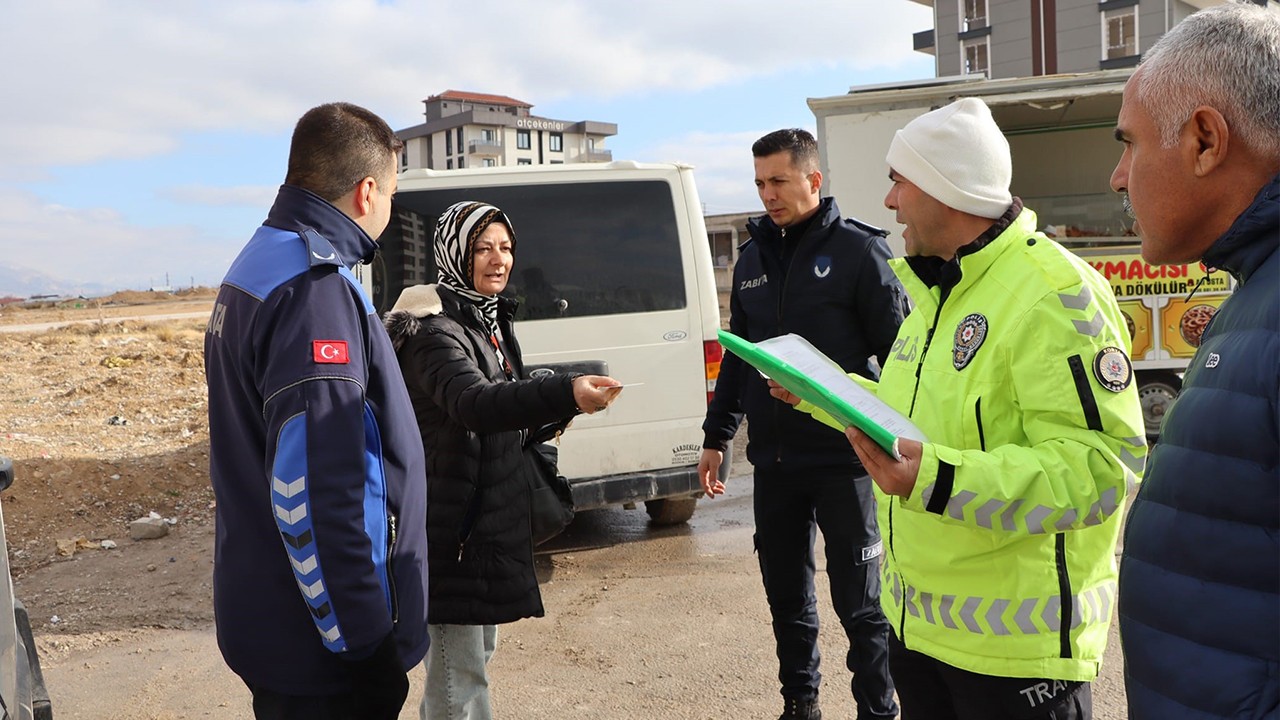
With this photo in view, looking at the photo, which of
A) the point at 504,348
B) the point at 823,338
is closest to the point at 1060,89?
the point at 823,338

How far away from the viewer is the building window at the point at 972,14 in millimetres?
32344

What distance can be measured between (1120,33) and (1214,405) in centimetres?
3309

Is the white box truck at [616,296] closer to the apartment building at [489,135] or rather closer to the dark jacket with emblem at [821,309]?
the dark jacket with emblem at [821,309]

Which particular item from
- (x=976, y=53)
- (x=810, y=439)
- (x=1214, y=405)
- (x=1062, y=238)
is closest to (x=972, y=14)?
(x=976, y=53)

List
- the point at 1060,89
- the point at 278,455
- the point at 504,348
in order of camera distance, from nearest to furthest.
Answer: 1. the point at 278,455
2. the point at 504,348
3. the point at 1060,89

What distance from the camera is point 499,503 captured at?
9.57 ft

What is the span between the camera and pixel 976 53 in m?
32.7

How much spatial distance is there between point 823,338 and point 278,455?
2.16 metres

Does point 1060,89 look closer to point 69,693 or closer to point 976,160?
point 976,160

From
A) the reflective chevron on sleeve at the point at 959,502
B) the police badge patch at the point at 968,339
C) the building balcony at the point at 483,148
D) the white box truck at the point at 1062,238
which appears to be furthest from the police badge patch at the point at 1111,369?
the building balcony at the point at 483,148

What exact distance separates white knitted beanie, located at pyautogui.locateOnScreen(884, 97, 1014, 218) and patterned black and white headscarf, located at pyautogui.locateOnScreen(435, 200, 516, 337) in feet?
4.32

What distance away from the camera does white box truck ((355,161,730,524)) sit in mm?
5855

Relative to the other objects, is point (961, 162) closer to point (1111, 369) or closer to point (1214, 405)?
point (1111, 369)

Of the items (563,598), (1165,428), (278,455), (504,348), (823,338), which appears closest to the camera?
(1165,428)
